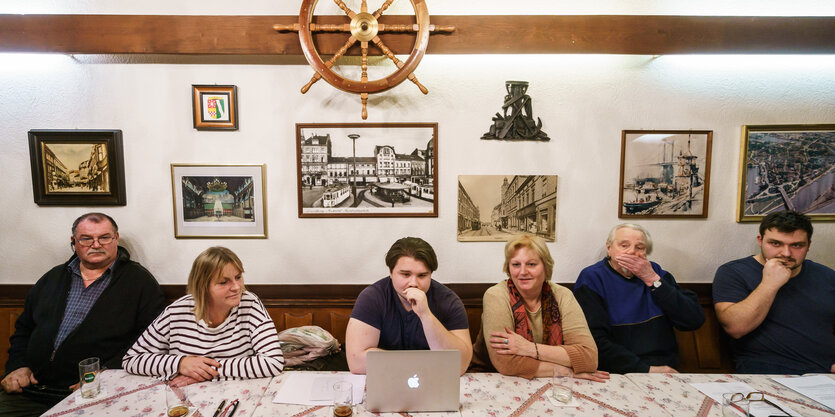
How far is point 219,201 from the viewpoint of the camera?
2.50m

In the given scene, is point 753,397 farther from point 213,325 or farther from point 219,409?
point 213,325

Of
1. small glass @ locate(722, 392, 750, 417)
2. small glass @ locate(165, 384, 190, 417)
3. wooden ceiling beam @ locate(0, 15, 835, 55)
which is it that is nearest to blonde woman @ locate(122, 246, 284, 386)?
small glass @ locate(165, 384, 190, 417)

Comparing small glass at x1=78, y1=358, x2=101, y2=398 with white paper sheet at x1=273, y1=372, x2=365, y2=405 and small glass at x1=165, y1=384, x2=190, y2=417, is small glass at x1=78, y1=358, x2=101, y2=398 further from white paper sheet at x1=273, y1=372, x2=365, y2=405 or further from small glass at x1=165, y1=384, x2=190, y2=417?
white paper sheet at x1=273, y1=372, x2=365, y2=405

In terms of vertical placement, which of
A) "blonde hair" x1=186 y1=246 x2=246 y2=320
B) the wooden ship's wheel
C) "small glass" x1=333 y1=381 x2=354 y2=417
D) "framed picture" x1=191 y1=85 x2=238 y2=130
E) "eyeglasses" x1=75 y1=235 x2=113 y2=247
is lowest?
"small glass" x1=333 y1=381 x2=354 y2=417

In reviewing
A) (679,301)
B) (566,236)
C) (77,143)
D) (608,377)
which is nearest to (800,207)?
(679,301)

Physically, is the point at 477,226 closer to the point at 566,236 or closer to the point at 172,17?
the point at 566,236

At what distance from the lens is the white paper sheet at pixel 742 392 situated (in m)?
1.28

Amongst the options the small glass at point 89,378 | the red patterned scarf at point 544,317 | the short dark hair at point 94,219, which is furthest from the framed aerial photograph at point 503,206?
the short dark hair at point 94,219

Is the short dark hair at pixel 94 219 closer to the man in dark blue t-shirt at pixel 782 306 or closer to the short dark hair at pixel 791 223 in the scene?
the man in dark blue t-shirt at pixel 782 306

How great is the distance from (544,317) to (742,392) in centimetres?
78

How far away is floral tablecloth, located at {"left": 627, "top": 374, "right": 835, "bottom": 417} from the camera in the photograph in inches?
52.4

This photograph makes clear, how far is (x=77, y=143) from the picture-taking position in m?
2.45

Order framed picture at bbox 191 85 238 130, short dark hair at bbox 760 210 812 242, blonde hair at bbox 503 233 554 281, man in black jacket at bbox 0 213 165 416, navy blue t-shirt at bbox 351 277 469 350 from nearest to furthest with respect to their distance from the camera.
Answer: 1. navy blue t-shirt at bbox 351 277 469 350
2. blonde hair at bbox 503 233 554 281
3. man in black jacket at bbox 0 213 165 416
4. short dark hair at bbox 760 210 812 242
5. framed picture at bbox 191 85 238 130

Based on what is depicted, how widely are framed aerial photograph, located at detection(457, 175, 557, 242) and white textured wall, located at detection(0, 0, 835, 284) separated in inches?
2.8
